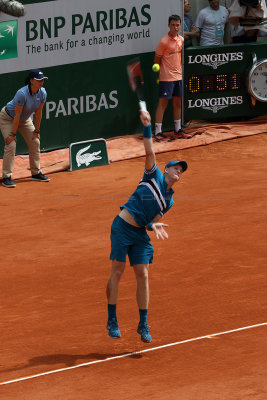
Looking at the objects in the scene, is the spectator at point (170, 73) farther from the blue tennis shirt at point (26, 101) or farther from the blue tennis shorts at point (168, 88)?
the blue tennis shirt at point (26, 101)

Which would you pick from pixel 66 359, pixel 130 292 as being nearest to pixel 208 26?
pixel 130 292

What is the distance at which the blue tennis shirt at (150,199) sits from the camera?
321 inches

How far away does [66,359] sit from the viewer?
26.6ft

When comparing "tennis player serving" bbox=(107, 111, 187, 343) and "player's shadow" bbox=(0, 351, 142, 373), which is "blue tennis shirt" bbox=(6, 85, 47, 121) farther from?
"player's shadow" bbox=(0, 351, 142, 373)

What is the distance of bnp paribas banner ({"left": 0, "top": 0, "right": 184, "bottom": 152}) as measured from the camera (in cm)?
1596

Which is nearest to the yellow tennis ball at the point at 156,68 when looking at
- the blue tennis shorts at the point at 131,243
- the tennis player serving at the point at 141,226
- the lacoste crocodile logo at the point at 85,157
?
the lacoste crocodile logo at the point at 85,157

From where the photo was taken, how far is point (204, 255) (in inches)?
442

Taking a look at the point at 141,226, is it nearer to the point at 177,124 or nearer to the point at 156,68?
the point at 156,68

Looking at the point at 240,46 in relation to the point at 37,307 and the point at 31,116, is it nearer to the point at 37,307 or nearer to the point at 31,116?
the point at 31,116

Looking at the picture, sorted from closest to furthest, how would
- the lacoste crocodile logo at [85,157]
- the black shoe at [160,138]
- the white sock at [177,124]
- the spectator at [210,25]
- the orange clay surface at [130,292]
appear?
the orange clay surface at [130,292], the lacoste crocodile logo at [85,157], the black shoe at [160,138], the white sock at [177,124], the spectator at [210,25]

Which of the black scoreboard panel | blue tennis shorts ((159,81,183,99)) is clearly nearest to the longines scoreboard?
the black scoreboard panel

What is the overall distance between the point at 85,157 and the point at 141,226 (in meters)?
8.19

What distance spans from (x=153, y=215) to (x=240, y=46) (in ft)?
36.0

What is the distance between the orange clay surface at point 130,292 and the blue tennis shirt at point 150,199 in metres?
1.30
